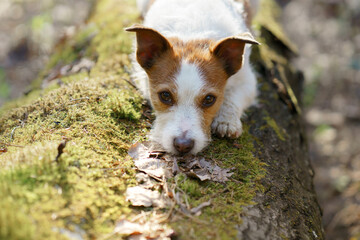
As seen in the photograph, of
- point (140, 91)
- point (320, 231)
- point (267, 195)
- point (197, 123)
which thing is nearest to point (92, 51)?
point (140, 91)

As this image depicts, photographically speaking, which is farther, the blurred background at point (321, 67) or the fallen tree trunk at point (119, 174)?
the blurred background at point (321, 67)

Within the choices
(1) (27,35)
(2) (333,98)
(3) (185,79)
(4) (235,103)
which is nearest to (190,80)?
(3) (185,79)

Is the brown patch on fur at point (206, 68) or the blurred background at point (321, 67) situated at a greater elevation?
the brown patch on fur at point (206, 68)

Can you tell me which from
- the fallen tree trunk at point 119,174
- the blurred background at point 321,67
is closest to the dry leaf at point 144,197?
the fallen tree trunk at point 119,174

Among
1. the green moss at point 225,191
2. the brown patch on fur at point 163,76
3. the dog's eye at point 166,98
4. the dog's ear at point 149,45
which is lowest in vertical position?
the green moss at point 225,191

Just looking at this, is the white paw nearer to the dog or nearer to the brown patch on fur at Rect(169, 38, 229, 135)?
the dog

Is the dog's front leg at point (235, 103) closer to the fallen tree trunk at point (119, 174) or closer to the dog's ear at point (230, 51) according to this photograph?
the fallen tree trunk at point (119, 174)

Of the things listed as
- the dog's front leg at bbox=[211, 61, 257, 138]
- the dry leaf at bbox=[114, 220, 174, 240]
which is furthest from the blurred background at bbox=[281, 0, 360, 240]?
the dry leaf at bbox=[114, 220, 174, 240]

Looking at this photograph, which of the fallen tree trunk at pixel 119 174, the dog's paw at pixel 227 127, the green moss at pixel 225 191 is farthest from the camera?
the dog's paw at pixel 227 127

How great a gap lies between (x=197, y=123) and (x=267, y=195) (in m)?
1.02

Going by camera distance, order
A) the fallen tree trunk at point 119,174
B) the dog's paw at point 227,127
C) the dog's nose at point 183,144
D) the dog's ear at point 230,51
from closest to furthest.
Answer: the fallen tree trunk at point 119,174
the dog's nose at point 183,144
the dog's ear at point 230,51
the dog's paw at point 227,127

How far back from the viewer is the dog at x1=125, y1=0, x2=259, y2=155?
3246 mm

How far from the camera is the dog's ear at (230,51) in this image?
3369mm

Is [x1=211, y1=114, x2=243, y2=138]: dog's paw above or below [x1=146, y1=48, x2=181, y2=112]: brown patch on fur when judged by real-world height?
below
